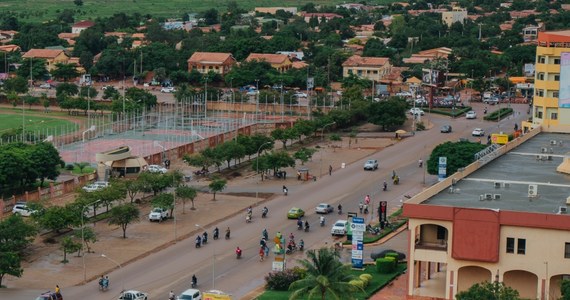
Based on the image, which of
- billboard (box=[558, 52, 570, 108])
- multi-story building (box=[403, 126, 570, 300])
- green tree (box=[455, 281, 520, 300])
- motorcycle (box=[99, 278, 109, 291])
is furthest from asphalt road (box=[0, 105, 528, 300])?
green tree (box=[455, 281, 520, 300])

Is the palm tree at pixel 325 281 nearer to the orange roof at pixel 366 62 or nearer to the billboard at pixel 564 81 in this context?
the billboard at pixel 564 81

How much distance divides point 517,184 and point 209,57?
104814 millimetres

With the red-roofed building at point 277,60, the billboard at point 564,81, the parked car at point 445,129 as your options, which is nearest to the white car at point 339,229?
A: the billboard at point 564,81

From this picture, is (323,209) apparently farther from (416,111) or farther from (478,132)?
(416,111)

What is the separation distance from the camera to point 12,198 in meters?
81.9

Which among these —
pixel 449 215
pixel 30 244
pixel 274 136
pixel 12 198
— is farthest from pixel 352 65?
pixel 449 215

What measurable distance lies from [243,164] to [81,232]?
3146 cm

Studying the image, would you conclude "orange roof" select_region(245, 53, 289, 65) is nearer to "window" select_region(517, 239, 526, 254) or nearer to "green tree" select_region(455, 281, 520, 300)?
"window" select_region(517, 239, 526, 254)

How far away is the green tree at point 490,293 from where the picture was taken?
49.0 meters

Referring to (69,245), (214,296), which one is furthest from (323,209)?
(214,296)

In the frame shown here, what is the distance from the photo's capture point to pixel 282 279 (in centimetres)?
6028

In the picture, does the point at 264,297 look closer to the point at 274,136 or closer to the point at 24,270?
the point at 24,270

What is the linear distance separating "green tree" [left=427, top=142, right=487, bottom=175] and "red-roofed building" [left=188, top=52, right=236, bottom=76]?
74.1 m

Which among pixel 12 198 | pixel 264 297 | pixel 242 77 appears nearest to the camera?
pixel 264 297
